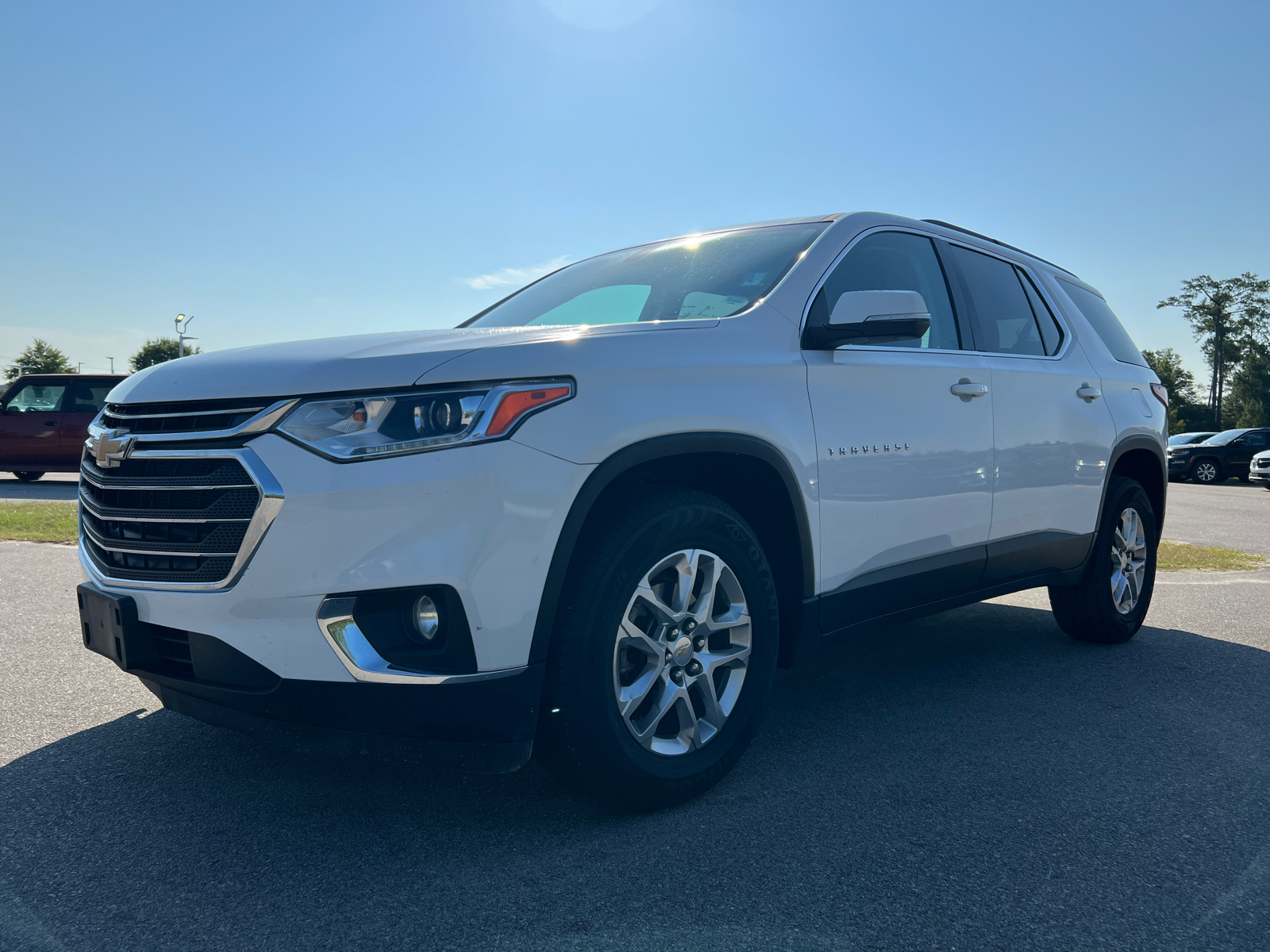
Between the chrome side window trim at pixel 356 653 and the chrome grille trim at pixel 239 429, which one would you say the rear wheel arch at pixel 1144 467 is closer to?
the chrome side window trim at pixel 356 653

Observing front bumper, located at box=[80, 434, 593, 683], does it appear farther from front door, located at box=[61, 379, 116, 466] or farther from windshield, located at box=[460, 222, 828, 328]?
front door, located at box=[61, 379, 116, 466]

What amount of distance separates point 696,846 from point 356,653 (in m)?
1.02

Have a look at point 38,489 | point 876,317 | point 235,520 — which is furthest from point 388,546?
point 38,489

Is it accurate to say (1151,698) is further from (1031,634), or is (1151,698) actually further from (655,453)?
(655,453)

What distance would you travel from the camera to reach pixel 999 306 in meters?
4.28

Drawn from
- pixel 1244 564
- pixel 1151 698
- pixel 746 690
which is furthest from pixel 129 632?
pixel 1244 564

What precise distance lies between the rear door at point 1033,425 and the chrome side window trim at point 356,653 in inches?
102

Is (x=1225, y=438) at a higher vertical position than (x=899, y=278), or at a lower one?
lower

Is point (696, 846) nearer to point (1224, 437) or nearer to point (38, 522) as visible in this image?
point (38, 522)

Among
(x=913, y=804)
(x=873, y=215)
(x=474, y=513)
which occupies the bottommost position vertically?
(x=913, y=804)

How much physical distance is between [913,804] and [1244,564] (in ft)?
22.9

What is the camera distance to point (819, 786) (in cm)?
290

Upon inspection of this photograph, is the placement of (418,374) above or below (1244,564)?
above

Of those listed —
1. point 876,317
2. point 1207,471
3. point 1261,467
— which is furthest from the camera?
point 1207,471
